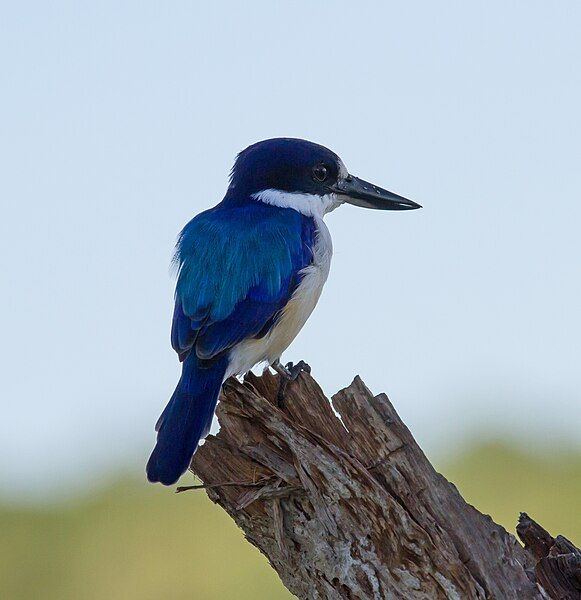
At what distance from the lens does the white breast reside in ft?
18.3

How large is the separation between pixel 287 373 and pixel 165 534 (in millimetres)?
5377

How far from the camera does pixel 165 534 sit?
33.0 ft

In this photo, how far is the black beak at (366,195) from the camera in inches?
260

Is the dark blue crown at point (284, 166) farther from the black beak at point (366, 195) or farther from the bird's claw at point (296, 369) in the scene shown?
the bird's claw at point (296, 369)

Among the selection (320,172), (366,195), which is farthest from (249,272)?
(366,195)

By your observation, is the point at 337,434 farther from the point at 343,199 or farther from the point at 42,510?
the point at 42,510

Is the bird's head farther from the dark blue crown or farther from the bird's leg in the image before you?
the bird's leg

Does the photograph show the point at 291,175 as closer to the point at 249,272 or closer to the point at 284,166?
the point at 284,166

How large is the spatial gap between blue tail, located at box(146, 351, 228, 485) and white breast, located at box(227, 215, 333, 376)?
203mm

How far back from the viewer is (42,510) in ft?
36.7

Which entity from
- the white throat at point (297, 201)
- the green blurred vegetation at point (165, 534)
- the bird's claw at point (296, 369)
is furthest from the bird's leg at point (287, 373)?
the green blurred vegetation at point (165, 534)

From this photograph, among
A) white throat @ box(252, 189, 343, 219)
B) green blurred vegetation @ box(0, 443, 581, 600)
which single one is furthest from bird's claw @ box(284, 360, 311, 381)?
green blurred vegetation @ box(0, 443, 581, 600)

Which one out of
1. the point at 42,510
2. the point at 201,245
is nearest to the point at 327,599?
the point at 201,245

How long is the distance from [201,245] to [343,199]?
3.92 ft
